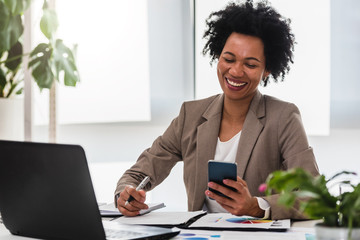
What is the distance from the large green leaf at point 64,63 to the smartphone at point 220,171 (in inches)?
83.9

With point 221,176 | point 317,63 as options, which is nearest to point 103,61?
point 317,63

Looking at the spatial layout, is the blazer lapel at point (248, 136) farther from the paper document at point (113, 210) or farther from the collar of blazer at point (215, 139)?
the paper document at point (113, 210)

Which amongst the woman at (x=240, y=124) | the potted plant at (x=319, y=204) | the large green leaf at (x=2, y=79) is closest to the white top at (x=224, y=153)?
the woman at (x=240, y=124)

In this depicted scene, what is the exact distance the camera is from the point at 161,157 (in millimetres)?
2465

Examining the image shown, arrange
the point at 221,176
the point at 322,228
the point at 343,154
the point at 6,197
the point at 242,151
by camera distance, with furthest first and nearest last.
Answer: the point at 343,154 → the point at 242,151 → the point at 221,176 → the point at 6,197 → the point at 322,228

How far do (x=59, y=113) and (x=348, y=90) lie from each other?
217 cm

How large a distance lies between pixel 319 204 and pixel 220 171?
764mm

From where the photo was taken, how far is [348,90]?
12.2 ft

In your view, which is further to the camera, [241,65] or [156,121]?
[156,121]

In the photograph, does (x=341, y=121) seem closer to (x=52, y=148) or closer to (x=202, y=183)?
(x=202, y=183)

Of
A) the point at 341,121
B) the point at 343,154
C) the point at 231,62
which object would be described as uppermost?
the point at 231,62

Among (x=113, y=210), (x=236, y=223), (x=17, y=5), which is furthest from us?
(x=17, y=5)

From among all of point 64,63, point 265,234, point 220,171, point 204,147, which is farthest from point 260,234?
point 64,63

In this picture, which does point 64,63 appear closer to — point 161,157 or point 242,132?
point 161,157
